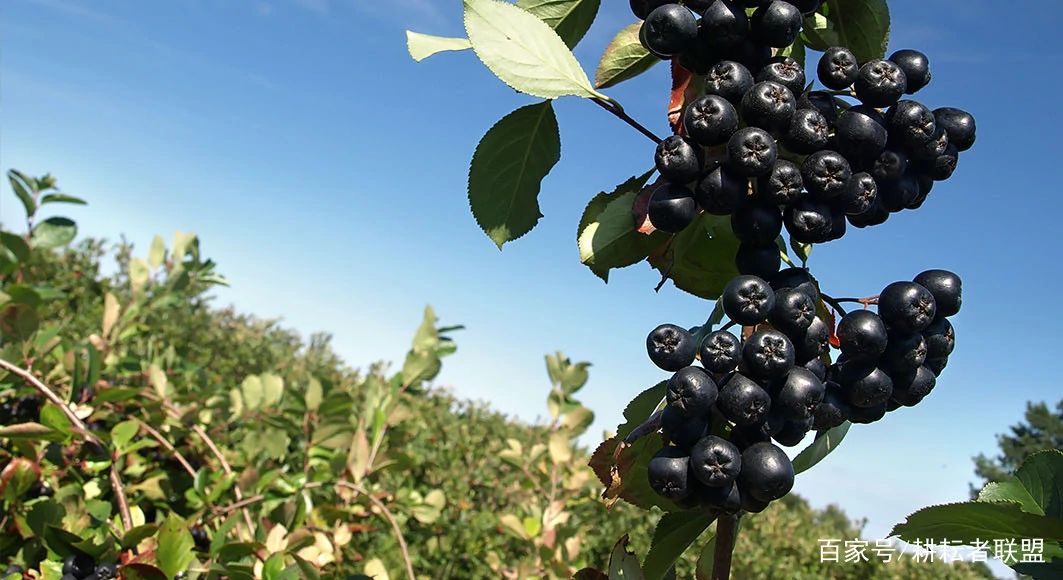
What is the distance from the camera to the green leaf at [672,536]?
911 millimetres

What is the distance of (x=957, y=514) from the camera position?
78 cm

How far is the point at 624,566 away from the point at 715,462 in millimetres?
270

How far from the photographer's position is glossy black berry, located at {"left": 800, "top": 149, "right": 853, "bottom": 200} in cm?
79

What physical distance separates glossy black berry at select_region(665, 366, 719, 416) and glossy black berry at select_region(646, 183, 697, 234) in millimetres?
171

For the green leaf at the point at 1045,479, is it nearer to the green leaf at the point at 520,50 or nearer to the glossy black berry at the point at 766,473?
the glossy black berry at the point at 766,473

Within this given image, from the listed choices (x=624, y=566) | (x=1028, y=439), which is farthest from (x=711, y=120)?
(x=1028, y=439)

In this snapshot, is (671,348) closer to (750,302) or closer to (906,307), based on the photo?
(750,302)

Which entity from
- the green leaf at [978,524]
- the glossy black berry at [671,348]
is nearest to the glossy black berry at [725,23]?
the glossy black berry at [671,348]

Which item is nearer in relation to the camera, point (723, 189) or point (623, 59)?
point (723, 189)

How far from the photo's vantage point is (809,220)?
0.80 m

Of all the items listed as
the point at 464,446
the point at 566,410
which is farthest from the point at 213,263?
the point at 464,446

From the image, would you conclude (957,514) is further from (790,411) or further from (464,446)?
(464,446)

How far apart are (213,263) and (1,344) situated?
1.05 meters

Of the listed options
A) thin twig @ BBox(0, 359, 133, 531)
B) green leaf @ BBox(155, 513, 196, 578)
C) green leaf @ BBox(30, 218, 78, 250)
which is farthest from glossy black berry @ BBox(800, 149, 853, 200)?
green leaf @ BBox(30, 218, 78, 250)
